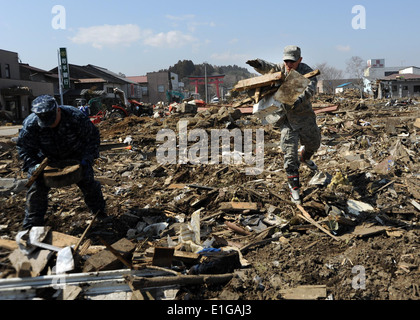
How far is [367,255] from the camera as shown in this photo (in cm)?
300

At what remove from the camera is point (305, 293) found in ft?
8.27

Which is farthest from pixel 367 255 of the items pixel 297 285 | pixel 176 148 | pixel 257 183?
pixel 176 148

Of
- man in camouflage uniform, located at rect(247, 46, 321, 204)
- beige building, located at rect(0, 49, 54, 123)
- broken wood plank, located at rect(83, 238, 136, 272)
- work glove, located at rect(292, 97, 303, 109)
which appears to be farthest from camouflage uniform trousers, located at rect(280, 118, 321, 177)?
beige building, located at rect(0, 49, 54, 123)

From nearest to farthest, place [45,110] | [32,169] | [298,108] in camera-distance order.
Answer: [45,110] < [32,169] < [298,108]

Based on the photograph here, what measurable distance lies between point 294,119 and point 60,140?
3.10 metres

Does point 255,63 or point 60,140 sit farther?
point 255,63

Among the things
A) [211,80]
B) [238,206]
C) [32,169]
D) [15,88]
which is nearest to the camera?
[32,169]

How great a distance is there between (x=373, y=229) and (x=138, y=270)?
2485 millimetres

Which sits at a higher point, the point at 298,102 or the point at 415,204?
the point at 298,102

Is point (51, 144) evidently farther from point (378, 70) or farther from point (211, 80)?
point (378, 70)

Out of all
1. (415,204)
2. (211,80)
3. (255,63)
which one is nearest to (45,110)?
(255,63)

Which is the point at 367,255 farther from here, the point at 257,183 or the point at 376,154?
the point at 376,154

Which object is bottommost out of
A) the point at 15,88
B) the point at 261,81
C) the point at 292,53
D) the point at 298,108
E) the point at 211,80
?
the point at 298,108

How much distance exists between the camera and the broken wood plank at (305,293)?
248cm
